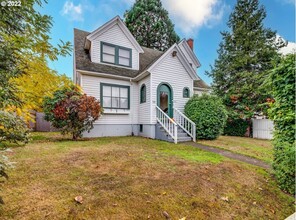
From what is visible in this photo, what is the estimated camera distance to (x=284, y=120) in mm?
3852

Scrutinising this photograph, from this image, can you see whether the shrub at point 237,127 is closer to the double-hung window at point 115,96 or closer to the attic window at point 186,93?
the attic window at point 186,93

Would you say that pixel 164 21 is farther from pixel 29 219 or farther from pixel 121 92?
pixel 29 219

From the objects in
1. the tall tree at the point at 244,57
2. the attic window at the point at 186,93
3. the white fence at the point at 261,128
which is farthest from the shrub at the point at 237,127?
the attic window at the point at 186,93

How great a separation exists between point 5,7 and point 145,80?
9.23 meters

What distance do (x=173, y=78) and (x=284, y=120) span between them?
27.4 feet

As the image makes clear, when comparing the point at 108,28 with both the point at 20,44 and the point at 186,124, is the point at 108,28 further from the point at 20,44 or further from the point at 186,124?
the point at 20,44

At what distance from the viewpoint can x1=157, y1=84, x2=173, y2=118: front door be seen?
11234 millimetres

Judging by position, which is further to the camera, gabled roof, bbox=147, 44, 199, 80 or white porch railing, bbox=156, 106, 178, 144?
gabled roof, bbox=147, 44, 199, 80

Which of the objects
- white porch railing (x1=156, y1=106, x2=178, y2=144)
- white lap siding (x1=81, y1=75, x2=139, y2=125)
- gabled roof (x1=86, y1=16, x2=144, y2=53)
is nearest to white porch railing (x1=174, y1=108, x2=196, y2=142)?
white porch railing (x1=156, y1=106, x2=178, y2=144)

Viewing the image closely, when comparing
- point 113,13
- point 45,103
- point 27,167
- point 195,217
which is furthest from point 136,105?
point 195,217

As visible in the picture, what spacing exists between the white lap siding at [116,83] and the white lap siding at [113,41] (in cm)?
154

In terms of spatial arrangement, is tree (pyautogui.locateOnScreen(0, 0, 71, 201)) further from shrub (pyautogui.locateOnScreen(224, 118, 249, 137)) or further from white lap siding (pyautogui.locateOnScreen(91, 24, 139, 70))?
shrub (pyautogui.locateOnScreen(224, 118, 249, 137))

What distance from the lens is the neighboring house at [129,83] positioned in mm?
10726

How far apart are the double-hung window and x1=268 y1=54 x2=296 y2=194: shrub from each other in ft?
29.6
